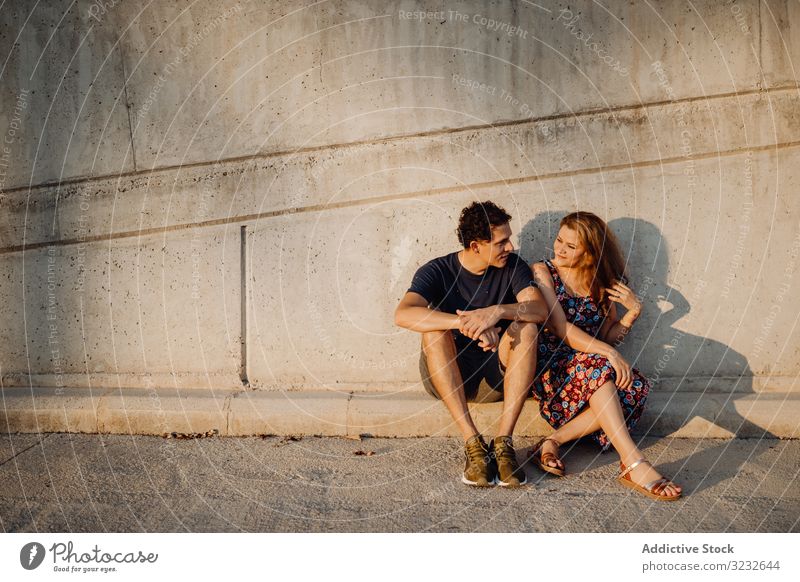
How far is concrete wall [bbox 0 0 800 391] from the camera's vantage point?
4883mm

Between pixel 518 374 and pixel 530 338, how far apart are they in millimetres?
227

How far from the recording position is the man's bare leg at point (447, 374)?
167 inches

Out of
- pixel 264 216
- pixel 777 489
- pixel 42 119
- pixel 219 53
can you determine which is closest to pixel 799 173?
pixel 777 489

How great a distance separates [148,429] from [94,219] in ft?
5.34

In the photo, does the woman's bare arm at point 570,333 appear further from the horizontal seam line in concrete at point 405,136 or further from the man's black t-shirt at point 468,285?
the horizontal seam line in concrete at point 405,136

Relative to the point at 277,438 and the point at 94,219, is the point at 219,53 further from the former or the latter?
the point at 277,438

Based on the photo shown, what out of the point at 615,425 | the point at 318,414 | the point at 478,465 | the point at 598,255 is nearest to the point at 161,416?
the point at 318,414

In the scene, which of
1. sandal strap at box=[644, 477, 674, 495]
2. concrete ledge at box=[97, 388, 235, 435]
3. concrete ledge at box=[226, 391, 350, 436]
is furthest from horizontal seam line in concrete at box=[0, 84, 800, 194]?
sandal strap at box=[644, 477, 674, 495]

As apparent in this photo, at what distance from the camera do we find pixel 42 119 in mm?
5336

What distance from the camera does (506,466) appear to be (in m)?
3.98

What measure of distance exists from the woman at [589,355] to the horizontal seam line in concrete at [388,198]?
0.53 metres

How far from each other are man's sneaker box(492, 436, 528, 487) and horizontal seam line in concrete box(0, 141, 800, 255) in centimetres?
187
